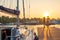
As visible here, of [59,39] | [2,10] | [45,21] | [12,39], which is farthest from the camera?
[45,21]

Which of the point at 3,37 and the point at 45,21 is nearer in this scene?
the point at 3,37

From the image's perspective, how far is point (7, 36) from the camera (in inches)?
338

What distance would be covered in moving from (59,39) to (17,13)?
3.21 m

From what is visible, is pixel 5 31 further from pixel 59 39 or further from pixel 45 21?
pixel 45 21

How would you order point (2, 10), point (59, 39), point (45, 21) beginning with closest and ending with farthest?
point (2, 10), point (59, 39), point (45, 21)

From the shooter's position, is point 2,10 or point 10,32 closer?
point 10,32

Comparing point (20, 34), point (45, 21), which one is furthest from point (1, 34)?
point (45, 21)

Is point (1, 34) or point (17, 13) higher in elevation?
point (17, 13)

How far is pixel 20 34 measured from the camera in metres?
8.73

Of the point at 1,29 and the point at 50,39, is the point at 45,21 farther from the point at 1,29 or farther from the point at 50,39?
the point at 1,29

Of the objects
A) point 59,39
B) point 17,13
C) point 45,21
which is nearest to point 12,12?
point 17,13

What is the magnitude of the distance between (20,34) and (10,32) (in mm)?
362

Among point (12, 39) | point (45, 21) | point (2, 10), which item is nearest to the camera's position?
point (12, 39)

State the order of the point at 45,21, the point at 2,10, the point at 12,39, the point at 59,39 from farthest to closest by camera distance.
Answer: the point at 45,21 → the point at 59,39 → the point at 2,10 → the point at 12,39
